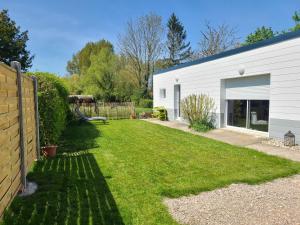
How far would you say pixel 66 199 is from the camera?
4191 mm

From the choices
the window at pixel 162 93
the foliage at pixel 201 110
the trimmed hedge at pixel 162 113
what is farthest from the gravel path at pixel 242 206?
the window at pixel 162 93

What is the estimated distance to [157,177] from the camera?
5.41 meters

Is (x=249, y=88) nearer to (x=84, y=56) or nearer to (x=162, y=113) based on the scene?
(x=162, y=113)

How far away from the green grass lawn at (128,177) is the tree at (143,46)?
92.0 feet

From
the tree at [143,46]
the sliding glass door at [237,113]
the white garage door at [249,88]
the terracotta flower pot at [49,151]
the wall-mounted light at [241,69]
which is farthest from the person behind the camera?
the tree at [143,46]

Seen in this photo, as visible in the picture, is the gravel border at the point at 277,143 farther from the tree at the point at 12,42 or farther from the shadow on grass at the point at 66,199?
the tree at the point at 12,42

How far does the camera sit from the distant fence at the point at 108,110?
19.2m

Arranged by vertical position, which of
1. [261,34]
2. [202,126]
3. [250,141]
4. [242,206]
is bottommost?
[242,206]

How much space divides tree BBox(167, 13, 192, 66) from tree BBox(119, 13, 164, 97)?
5.70m

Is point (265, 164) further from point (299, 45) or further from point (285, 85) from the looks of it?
point (299, 45)

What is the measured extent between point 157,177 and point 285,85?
574 centimetres

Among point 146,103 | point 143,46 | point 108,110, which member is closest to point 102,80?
point 146,103

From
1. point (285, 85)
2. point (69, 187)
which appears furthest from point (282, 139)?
point (69, 187)

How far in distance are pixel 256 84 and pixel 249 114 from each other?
4.19 feet
